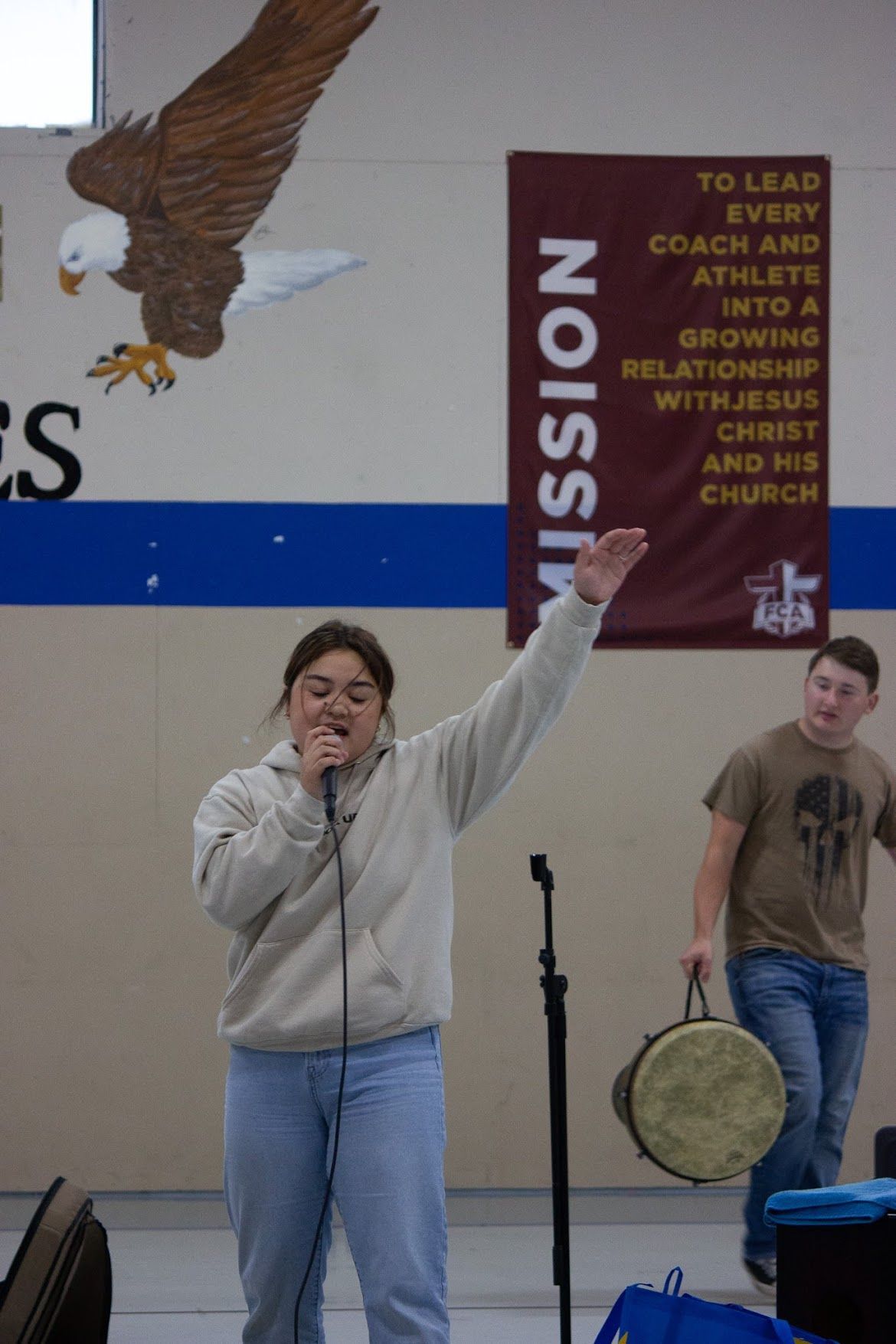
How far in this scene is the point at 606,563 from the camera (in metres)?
2.43

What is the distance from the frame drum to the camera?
3539mm

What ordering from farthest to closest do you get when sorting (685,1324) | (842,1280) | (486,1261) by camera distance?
(486,1261), (842,1280), (685,1324)

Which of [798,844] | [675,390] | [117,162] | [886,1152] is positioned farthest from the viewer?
[675,390]

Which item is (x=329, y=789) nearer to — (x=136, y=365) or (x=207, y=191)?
(x=136, y=365)

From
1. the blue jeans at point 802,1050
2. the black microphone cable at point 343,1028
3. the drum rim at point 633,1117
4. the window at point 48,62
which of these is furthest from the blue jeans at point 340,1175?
the window at point 48,62

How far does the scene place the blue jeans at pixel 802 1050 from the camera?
12.5 feet

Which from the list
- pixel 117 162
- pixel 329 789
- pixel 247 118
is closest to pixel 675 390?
pixel 247 118

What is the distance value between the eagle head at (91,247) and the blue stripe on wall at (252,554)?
79 cm

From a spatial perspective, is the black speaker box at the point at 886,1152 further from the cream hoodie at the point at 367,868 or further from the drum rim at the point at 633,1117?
the cream hoodie at the point at 367,868

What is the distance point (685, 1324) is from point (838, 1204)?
48 cm

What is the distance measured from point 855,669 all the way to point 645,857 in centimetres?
136

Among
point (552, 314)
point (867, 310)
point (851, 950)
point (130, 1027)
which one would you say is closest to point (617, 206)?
point (552, 314)

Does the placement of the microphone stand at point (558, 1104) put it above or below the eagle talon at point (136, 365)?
below

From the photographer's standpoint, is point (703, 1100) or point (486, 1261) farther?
point (486, 1261)
